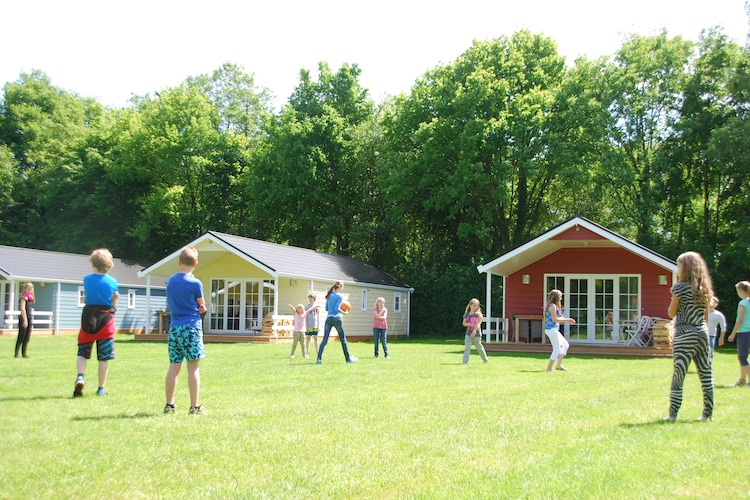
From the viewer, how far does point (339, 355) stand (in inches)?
719

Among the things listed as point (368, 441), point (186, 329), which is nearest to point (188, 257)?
point (186, 329)

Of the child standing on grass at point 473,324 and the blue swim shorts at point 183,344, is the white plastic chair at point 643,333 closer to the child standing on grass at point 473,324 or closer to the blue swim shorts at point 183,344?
the child standing on grass at point 473,324

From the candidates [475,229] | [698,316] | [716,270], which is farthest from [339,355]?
[716,270]

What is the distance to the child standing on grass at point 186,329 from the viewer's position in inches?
294

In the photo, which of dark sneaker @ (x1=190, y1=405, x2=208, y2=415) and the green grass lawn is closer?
the green grass lawn

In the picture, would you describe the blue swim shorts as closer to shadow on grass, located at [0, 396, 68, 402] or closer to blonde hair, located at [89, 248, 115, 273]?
blonde hair, located at [89, 248, 115, 273]

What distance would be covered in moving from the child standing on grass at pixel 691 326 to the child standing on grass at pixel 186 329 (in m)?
4.99

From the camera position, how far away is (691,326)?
293 inches

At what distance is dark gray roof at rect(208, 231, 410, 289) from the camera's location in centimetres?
2522

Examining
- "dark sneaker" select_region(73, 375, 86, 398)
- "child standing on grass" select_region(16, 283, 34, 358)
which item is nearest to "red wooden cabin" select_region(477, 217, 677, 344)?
"child standing on grass" select_region(16, 283, 34, 358)

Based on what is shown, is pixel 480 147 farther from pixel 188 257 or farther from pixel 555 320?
pixel 188 257

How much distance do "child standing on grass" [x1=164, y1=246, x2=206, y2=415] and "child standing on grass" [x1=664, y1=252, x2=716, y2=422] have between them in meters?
4.99

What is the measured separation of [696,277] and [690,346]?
725 mm

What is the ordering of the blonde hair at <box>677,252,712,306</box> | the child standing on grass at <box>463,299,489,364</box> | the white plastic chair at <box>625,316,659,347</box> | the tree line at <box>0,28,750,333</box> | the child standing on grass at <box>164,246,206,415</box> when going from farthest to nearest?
1. the tree line at <box>0,28,750,333</box>
2. the white plastic chair at <box>625,316,659,347</box>
3. the child standing on grass at <box>463,299,489,364</box>
4. the child standing on grass at <box>164,246,206,415</box>
5. the blonde hair at <box>677,252,712,306</box>
